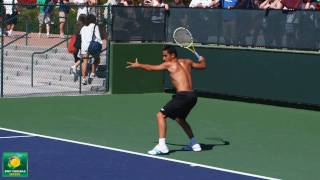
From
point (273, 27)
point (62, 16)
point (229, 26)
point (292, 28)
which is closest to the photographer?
point (292, 28)

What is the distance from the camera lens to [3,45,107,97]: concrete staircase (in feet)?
74.4

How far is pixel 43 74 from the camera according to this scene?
24359mm

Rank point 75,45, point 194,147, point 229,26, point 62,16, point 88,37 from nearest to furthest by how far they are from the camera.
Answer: point 194,147
point 229,26
point 88,37
point 75,45
point 62,16

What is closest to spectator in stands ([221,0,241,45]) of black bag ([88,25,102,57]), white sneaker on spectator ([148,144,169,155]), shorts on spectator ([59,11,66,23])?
black bag ([88,25,102,57])

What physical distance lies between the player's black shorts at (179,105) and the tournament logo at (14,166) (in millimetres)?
2560

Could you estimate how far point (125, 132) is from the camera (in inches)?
611

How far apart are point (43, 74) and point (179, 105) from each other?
39.5 ft

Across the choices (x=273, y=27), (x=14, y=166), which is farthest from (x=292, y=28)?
(x=14, y=166)

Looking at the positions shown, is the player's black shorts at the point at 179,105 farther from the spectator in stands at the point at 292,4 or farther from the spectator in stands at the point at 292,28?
the spectator in stands at the point at 292,4

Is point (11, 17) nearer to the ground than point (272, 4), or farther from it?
nearer to the ground

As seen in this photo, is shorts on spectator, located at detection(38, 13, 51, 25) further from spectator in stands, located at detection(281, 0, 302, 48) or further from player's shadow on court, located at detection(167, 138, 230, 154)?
player's shadow on court, located at detection(167, 138, 230, 154)

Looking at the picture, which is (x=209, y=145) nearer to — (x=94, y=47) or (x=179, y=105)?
(x=179, y=105)

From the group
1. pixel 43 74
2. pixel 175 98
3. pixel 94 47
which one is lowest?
pixel 43 74

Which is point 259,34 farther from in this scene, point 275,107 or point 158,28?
point 158,28
